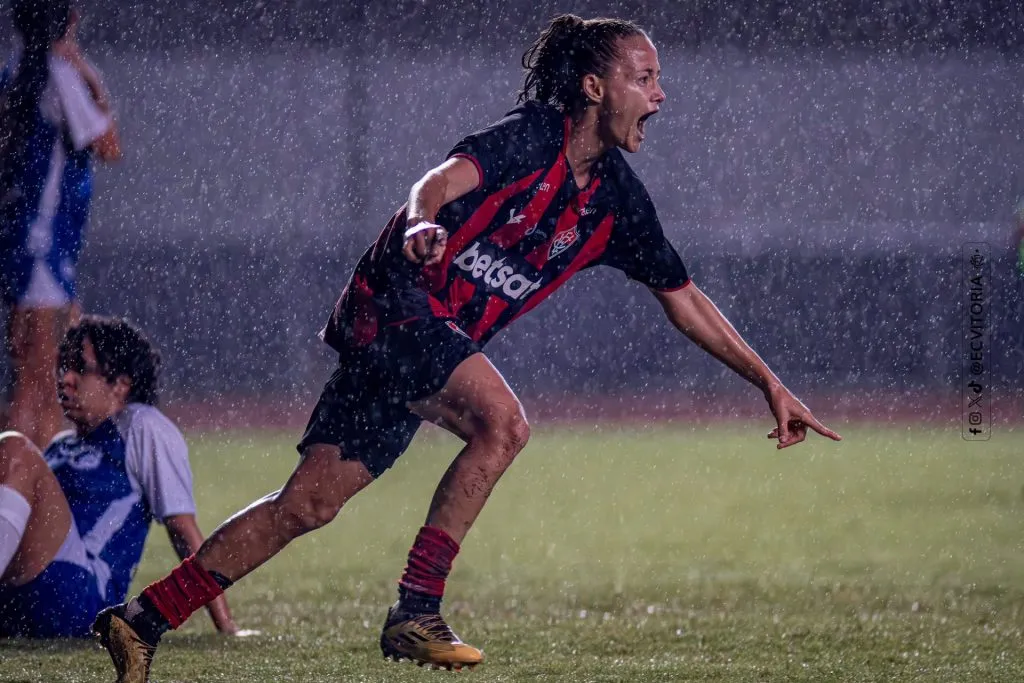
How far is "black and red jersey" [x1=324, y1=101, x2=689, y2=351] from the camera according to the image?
311 cm

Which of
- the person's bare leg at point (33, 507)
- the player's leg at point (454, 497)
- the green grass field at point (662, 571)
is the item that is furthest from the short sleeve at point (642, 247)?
the person's bare leg at point (33, 507)

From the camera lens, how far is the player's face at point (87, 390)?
3643 mm

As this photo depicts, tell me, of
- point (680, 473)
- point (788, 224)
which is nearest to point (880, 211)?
point (788, 224)

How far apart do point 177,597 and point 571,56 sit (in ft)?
5.05

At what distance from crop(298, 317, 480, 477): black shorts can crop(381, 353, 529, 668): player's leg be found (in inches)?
1.8

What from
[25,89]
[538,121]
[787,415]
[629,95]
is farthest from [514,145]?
[25,89]

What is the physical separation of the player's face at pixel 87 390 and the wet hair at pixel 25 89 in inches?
51.5

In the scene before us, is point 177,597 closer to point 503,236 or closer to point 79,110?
point 503,236

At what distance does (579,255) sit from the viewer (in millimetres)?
3377

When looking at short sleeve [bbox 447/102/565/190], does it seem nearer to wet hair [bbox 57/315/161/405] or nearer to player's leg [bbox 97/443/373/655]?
player's leg [bbox 97/443/373/655]

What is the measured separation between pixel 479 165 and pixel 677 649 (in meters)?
1.51

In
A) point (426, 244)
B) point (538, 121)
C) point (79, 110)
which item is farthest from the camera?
point (79, 110)

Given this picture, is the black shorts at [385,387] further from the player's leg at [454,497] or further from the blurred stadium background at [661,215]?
the blurred stadium background at [661,215]

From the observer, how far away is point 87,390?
3646 mm
